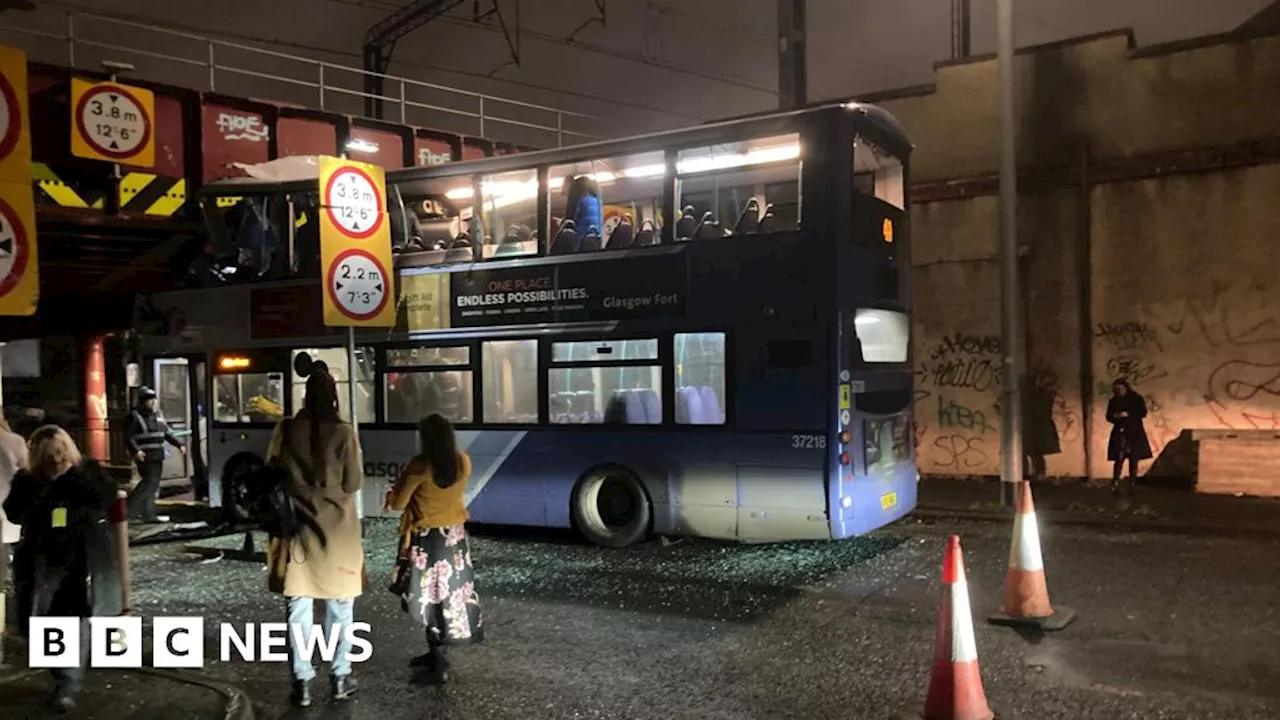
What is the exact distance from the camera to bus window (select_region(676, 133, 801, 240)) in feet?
29.8

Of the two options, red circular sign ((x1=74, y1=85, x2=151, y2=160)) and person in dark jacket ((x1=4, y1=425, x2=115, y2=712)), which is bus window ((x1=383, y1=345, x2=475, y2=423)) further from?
person in dark jacket ((x1=4, y1=425, x2=115, y2=712))

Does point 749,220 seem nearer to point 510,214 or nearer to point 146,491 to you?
point 510,214

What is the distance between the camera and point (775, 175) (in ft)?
30.4

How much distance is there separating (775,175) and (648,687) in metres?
5.28

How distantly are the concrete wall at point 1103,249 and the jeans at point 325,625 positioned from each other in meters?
11.3

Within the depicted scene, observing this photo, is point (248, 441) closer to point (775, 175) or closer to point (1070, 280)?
point (775, 175)

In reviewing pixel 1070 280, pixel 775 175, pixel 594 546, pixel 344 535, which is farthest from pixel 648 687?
pixel 1070 280

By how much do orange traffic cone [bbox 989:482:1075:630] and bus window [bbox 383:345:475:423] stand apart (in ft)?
19.4

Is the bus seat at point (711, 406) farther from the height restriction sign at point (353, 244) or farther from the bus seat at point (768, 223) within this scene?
the height restriction sign at point (353, 244)

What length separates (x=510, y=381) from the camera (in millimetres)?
10430

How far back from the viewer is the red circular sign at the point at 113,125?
35.6ft

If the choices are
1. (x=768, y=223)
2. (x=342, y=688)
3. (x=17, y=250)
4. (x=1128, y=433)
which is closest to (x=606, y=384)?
(x=768, y=223)

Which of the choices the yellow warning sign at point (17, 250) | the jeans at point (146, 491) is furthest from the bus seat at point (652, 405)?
the jeans at point (146, 491)

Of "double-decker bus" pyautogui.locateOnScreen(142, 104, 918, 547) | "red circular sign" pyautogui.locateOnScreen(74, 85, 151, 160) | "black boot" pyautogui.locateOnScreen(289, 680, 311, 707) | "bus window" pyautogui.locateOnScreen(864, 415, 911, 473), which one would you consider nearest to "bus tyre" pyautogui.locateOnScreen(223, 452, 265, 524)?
"double-decker bus" pyautogui.locateOnScreen(142, 104, 918, 547)
